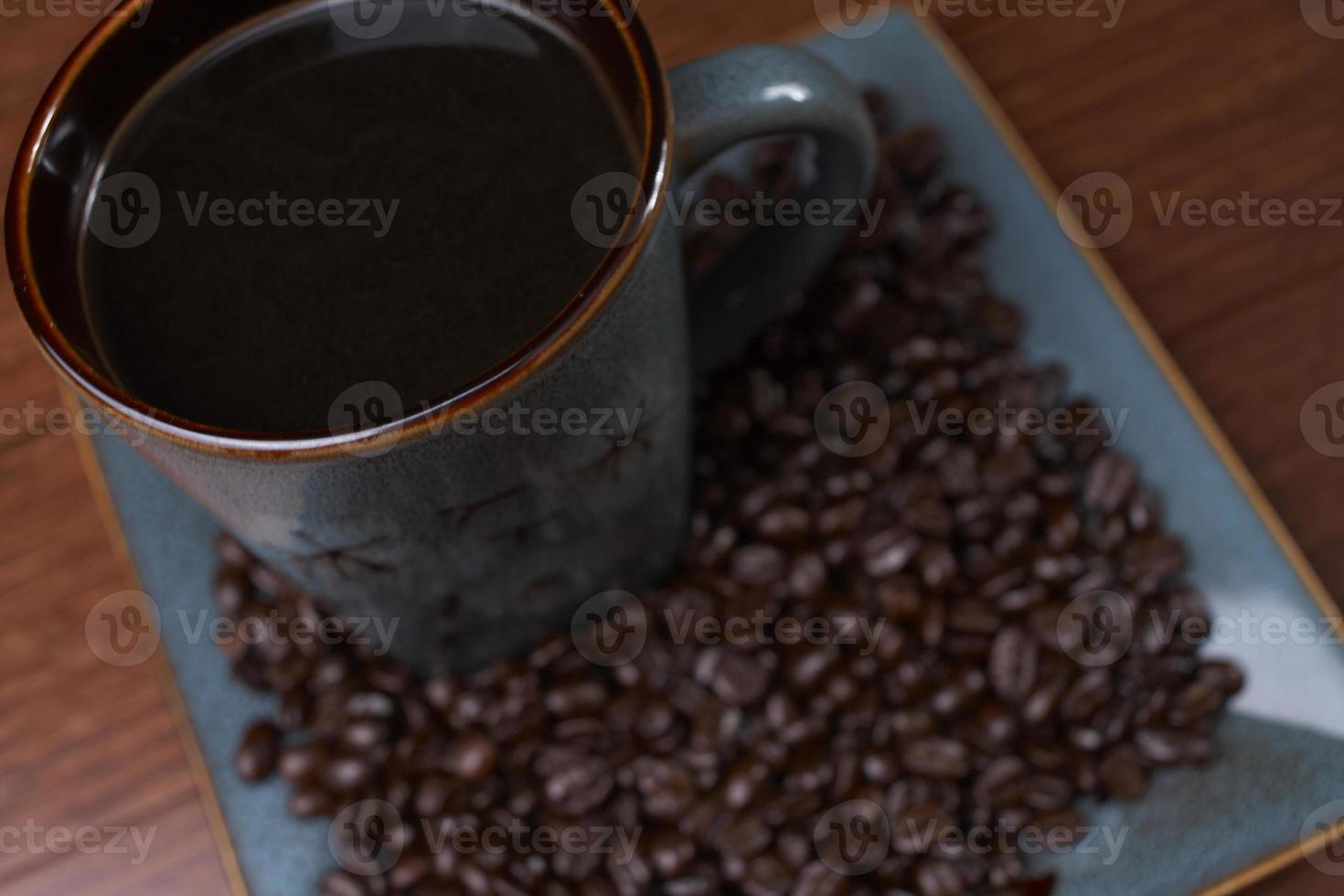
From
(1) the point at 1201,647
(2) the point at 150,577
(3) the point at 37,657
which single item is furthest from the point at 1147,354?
(3) the point at 37,657

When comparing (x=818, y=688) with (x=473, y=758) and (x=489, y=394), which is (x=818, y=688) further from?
(x=489, y=394)

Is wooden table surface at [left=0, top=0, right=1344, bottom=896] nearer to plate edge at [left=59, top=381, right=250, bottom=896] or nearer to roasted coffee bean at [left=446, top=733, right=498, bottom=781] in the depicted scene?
plate edge at [left=59, top=381, right=250, bottom=896]

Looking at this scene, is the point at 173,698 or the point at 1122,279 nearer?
the point at 173,698

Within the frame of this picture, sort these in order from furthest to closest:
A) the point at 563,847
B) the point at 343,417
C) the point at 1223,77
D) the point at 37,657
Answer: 1. the point at 1223,77
2. the point at 37,657
3. the point at 563,847
4. the point at 343,417

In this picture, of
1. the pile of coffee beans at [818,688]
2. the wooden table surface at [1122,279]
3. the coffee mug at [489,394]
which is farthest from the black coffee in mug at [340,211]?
the wooden table surface at [1122,279]

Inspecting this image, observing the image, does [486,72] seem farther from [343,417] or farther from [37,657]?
[37,657]

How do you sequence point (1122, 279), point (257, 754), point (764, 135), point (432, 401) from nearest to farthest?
point (432, 401) → point (764, 135) → point (257, 754) → point (1122, 279)

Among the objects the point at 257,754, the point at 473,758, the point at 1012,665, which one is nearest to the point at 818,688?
the point at 1012,665
